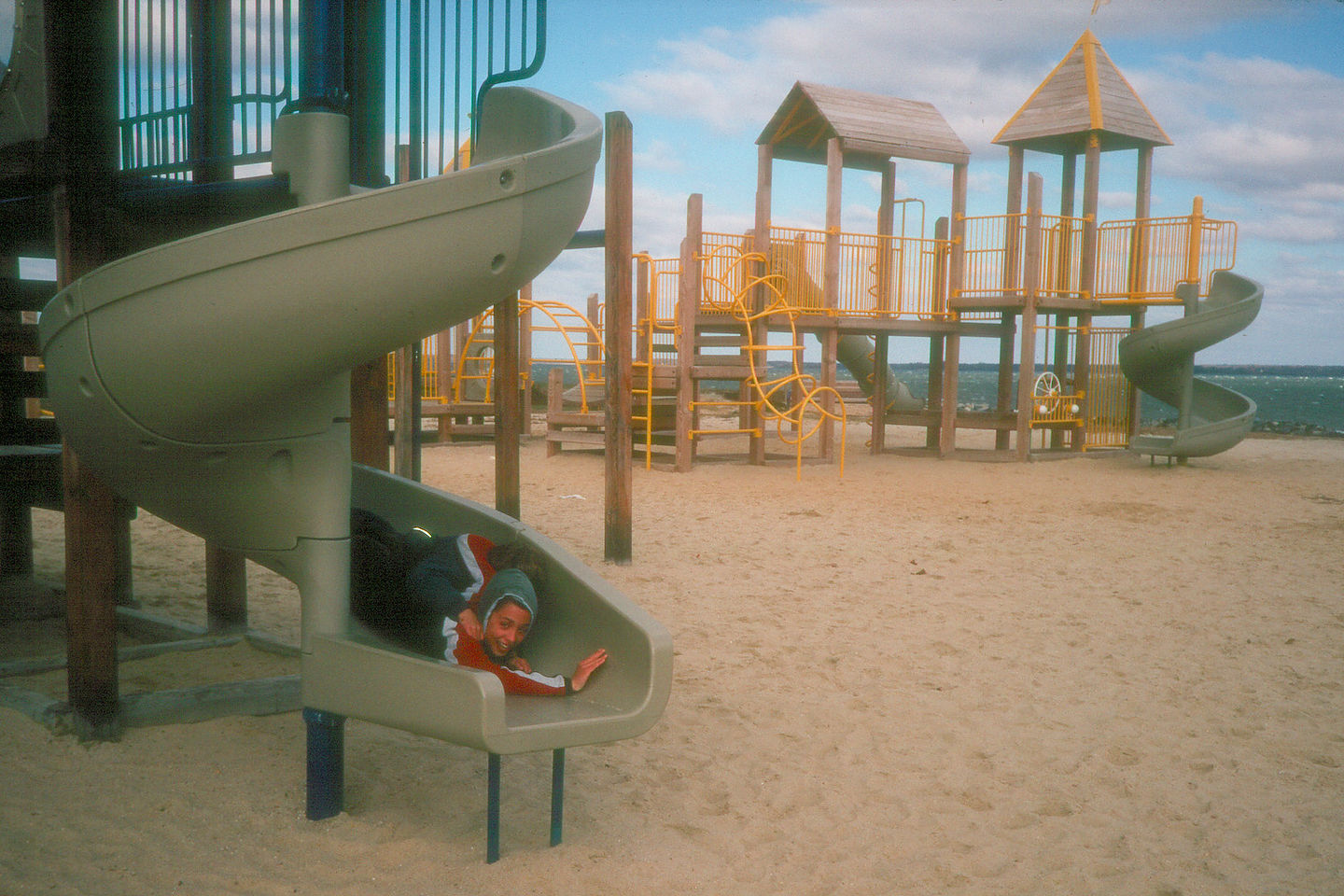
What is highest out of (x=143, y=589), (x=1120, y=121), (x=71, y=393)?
(x=1120, y=121)

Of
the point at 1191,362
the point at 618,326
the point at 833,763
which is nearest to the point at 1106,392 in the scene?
the point at 1191,362

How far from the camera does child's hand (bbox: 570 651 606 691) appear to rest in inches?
111

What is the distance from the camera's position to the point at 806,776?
10.9ft

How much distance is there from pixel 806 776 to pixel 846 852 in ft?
1.70

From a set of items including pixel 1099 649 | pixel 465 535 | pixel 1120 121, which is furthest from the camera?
pixel 1120 121

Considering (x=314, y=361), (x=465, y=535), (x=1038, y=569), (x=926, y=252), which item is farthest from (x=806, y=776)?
(x=926, y=252)

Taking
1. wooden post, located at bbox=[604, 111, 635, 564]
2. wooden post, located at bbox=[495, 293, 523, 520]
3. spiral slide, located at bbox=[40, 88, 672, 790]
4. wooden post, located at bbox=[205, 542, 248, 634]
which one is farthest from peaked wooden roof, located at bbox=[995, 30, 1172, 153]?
spiral slide, located at bbox=[40, 88, 672, 790]

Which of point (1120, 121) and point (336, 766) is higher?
point (1120, 121)

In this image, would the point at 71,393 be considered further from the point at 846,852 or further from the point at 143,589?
the point at 143,589

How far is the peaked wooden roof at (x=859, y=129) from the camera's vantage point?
1404 centimetres

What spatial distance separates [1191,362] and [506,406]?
13343 mm

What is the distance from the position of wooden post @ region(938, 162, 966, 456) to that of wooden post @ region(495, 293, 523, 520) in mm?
11118

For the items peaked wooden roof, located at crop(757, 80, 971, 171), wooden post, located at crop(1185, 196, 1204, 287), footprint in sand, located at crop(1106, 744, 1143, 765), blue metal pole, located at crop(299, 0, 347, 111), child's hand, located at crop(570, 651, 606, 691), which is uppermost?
peaked wooden roof, located at crop(757, 80, 971, 171)

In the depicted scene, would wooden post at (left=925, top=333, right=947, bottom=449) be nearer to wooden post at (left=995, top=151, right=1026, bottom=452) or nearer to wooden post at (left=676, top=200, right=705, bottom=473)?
wooden post at (left=995, top=151, right=1026, bottom=452)
